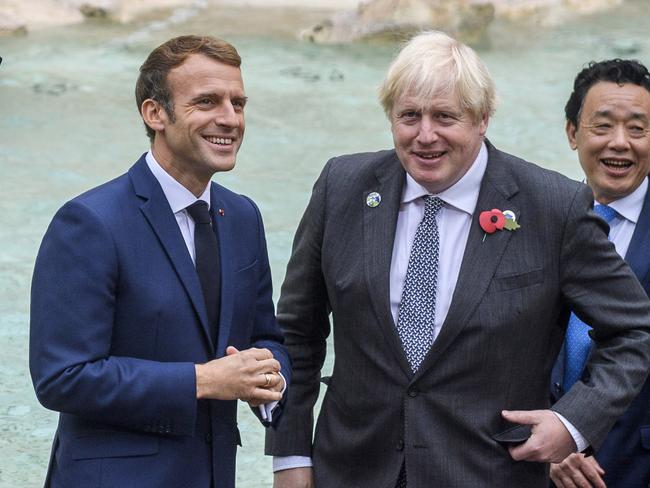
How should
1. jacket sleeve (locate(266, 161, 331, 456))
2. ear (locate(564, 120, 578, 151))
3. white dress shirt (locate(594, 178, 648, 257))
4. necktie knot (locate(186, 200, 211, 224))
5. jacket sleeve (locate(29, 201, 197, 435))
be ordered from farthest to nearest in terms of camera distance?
ear (locate(564, 120, 578, 151)), white dress shirt (locate(594, 178, 648, 257)), jacket sleeve (locate(266, 161, 331, 456)), necktie knot (locate(186, 200, 211, 224)), jacket sleeve (locate(29, 201, 197, 435))

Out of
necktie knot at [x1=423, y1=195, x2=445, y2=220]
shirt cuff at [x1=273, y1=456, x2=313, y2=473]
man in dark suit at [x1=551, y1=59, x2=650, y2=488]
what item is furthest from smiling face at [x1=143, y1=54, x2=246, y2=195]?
man in dark suit at [x1=551, y1=59, x2=650, y2=488]

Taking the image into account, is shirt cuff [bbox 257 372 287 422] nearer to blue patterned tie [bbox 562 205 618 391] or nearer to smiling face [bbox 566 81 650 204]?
blue patterned tie [bbox 562 205 618 391]

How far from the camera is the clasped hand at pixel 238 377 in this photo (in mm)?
3033

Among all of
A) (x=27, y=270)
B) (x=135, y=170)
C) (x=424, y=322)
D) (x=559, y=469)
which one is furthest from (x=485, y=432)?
(x=27, y=270)

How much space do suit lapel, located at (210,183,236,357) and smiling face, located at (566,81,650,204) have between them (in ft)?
3.79

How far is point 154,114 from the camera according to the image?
3.19 meters

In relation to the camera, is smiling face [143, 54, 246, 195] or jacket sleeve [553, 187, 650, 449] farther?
jacket sleeve [553, 187, 650, 449]

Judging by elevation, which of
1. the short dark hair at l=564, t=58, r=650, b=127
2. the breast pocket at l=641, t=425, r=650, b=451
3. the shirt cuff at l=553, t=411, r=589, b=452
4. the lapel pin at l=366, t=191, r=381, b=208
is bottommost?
the breast pocket at l=641, t=425, r=650, b=451

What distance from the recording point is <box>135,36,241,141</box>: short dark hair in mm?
3158

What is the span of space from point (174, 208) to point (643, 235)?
134cm

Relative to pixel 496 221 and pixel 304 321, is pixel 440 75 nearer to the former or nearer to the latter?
pixel 496 221

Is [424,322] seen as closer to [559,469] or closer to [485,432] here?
[485,432]

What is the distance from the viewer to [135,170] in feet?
10.4

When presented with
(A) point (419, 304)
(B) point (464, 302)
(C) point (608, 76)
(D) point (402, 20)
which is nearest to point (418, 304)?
(A) point (419, 304)
